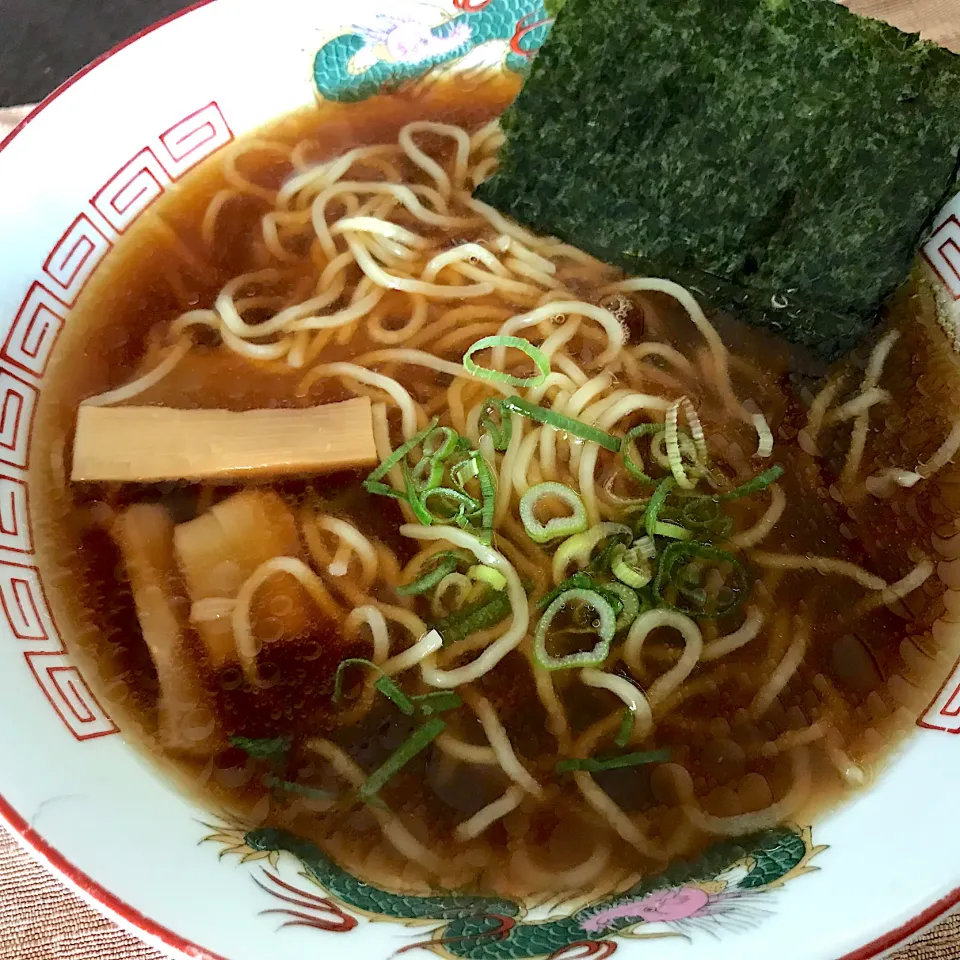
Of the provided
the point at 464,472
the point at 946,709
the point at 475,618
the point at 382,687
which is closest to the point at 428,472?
the point at 464,472

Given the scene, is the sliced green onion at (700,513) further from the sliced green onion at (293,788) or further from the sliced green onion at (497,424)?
the sliced green onion at (293,788)

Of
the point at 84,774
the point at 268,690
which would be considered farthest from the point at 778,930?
the point at 84,774

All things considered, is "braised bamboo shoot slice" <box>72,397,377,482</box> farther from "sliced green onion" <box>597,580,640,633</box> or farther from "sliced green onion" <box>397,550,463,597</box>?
"sliced green onion" <box>597,580,640,633</box>

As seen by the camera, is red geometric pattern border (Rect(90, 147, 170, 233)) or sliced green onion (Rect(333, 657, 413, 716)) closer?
sliced green onion (Rect(333, 657, 413, 716))

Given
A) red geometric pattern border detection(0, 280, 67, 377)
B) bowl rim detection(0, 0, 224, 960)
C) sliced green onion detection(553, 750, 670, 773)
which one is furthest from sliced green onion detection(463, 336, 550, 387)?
bowl rim detection(0, 0, 224, 960)

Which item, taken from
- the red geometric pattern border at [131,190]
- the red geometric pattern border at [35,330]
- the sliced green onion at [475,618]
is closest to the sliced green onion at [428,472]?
the sliced green onion at [475,618]

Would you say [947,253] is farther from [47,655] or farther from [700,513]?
[47,655]
